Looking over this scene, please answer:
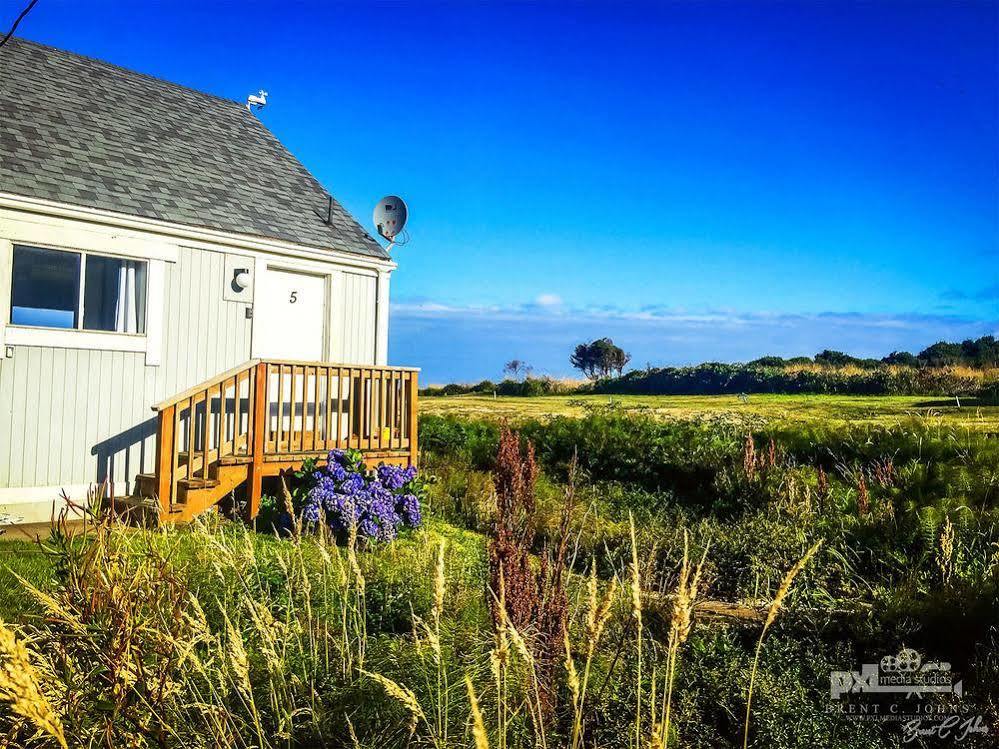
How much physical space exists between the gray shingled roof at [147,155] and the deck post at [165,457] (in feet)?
8.54

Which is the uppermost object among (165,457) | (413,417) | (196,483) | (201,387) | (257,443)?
(201,387)

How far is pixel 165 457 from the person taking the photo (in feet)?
27.2

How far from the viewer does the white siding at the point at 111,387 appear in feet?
28.4

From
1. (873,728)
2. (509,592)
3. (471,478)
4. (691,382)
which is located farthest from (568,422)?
(691,382)

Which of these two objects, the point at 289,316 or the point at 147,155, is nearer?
the point at 147,155

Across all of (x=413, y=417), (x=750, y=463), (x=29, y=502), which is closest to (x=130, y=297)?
(x=29, y=502)

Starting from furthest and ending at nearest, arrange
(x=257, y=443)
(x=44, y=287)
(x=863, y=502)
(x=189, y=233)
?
1. (x=44, y=287)
2. (x=189, y=233)
3. (x=257, y=443)
4. (x=863, y=502)

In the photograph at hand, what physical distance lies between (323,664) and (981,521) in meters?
5.36

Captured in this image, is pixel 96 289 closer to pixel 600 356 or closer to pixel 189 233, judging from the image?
pixel 189 233

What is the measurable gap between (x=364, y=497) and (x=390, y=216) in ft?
18.3

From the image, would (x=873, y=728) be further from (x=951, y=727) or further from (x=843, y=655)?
(x=843, y=655)

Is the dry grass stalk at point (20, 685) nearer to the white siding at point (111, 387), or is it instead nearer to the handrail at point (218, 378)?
the handrail at point (218, 378)

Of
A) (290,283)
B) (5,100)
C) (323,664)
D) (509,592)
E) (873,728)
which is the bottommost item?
(873,728)

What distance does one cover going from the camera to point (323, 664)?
11.2 ft
